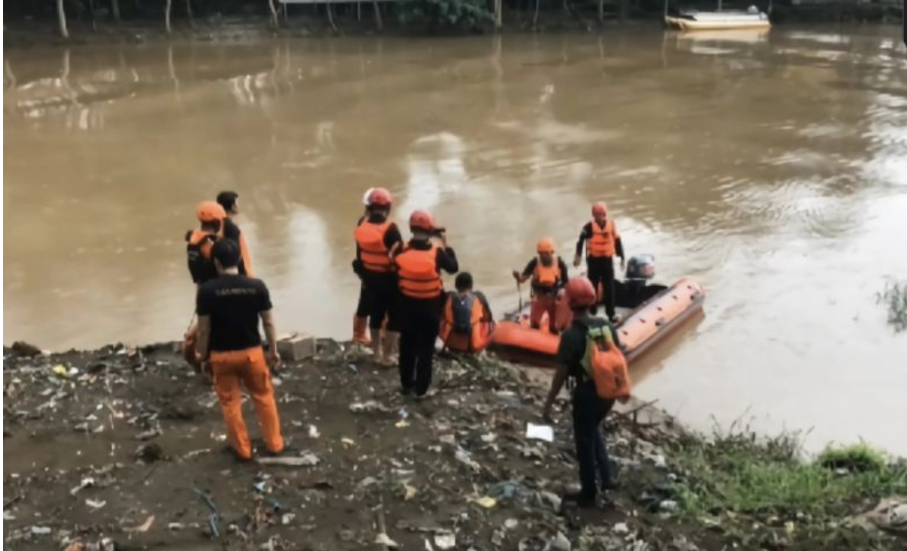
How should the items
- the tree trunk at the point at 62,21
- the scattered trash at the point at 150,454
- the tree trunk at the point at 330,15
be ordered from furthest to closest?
the tree trunk at the point at 330,15 → the tree trunk at the point at 62,21 → the scattered trash at the point at 150,454

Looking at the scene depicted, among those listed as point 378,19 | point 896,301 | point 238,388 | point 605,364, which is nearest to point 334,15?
point 378,19

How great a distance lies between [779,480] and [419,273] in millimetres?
2687

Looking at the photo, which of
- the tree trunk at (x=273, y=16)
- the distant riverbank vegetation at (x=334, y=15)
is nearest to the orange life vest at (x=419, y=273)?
the distant riverbank vegetation at (x=334, y=15)

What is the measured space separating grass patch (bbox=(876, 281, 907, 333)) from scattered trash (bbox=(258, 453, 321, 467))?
291 inches

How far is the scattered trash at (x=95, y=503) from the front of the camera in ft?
17.1

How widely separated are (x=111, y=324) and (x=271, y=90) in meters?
15.7

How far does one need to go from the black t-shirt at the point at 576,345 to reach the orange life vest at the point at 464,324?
2931 millimetres

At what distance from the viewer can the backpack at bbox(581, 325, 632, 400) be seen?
17.2ft

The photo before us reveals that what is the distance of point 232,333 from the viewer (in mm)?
5375

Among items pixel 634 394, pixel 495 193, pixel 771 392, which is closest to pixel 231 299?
pixel 634 394

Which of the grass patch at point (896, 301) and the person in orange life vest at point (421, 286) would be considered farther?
the grass patch at point (896, 301)

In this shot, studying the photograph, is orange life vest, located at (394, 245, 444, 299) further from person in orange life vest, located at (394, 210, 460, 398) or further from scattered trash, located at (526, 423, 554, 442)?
scattered trash, located at (526, 423, 554, 442)

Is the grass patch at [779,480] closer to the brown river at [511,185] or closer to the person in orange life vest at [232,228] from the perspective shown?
the brown river at [511,185]

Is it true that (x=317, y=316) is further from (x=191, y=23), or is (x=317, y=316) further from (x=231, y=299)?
(x=191, y=23)
